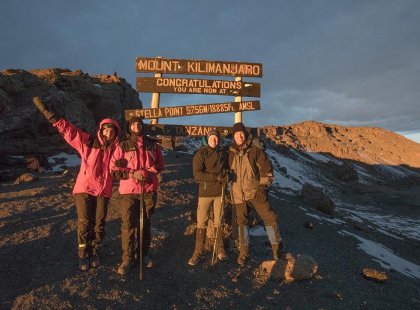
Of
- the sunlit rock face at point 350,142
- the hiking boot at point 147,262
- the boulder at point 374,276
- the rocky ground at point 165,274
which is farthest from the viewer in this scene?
the sunlit rock face at point 350,142

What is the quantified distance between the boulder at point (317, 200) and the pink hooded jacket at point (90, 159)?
44.3 ft

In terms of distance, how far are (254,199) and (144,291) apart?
2739mm

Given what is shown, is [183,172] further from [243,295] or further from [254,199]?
[243,295]

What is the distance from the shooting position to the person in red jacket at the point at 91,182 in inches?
242

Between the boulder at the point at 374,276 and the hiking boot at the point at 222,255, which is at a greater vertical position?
the hiking boot at the point at 222,255

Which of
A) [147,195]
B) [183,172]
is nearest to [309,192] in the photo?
[183,172]

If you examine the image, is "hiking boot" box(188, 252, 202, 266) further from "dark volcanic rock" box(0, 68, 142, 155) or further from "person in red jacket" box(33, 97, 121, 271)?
"dark volcanic rock" box(0, 68, 142, 155)

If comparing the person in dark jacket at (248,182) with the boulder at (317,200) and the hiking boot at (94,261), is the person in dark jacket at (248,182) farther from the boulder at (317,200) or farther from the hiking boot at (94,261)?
the boulder at (317,200)

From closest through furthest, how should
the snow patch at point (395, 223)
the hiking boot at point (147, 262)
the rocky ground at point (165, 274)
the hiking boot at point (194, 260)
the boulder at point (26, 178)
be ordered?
the rocky ground at point (165, 274) < the hiking boot at point (147, 262) < the hiking boot at point (194, 260) < the boulder at point (26, 178) < the snow patch at point (395, 223)

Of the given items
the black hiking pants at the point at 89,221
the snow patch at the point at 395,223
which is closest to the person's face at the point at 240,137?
the black hiking pants at the point at 89,221

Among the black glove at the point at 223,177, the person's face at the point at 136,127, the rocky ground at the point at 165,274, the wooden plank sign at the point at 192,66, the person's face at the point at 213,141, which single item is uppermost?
the wooden plank sign at the point at 192,66

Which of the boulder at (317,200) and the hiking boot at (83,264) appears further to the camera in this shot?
the boulder at (317,200)

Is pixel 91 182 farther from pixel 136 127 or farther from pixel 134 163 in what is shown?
pixel 136 127

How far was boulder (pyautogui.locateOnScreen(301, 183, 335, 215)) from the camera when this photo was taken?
1732 centimetres
